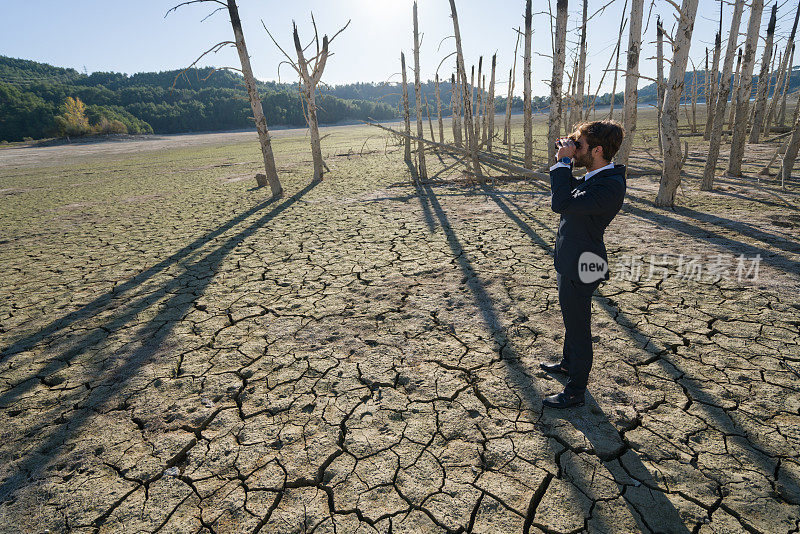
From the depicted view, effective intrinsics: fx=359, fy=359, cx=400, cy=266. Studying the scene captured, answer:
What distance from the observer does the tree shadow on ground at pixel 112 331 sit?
2.45 metres

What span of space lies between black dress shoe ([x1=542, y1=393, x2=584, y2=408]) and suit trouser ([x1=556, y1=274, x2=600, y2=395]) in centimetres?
4

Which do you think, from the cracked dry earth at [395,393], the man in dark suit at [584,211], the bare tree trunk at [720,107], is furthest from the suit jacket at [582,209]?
the bare tree trunk at [720,107]

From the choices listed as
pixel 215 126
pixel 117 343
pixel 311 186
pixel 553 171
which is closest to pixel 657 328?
pixel 553 171

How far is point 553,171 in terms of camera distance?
2145 mm

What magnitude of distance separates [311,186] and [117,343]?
28.2 feet

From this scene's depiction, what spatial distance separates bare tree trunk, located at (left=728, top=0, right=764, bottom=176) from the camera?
789cm

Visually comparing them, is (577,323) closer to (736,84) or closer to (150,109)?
(736,84)

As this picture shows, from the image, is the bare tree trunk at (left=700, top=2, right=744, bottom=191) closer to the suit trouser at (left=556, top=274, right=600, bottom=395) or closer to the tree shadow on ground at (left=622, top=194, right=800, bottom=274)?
Answer: the tree shadow on ground at (left=622, top=194, right=800, bottom=274)

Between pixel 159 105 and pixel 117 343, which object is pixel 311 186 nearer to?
pixel 117 343

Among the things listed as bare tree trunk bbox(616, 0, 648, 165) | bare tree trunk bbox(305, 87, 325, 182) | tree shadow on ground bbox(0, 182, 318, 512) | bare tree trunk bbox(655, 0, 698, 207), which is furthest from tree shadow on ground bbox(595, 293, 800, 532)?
bare tree trunk bbox(305, 87, 325, 182)

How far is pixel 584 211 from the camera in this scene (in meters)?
2.01

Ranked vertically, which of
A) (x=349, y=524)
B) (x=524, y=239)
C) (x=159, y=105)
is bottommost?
(x=349, y=524)

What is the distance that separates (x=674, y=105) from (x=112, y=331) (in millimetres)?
9024

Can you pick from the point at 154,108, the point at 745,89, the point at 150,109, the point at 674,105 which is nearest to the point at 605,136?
the point at 674,105
